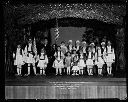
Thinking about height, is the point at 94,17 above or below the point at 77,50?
above

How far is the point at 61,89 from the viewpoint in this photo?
20.4ft

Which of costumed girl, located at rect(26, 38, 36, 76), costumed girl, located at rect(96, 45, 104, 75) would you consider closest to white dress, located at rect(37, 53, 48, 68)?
costumed girl, located at rect(26, 38, 36, 76)

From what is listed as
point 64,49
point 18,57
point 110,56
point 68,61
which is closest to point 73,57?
point 68,61

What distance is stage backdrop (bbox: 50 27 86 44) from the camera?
6383mm

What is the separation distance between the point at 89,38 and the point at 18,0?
146cm

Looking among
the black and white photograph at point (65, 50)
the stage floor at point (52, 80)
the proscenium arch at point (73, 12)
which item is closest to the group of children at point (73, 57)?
the black and white photograph at point (65, 50)

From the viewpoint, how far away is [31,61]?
21.1 feet

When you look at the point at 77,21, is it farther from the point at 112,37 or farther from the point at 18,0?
the point at 18,0

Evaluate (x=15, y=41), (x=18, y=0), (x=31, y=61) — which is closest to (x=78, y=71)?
(x=31, y=61)

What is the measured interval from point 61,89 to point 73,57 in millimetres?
657

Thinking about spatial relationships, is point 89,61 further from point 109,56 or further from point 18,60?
point 18,60

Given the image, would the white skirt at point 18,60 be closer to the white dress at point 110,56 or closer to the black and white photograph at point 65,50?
the black and white photograph at point 65,50

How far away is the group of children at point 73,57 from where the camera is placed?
20.9ft

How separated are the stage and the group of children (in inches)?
7.6
